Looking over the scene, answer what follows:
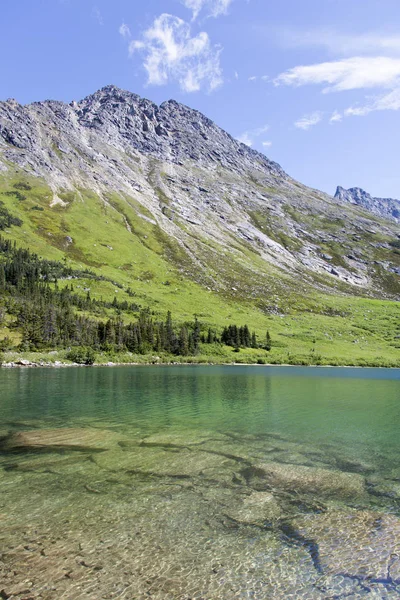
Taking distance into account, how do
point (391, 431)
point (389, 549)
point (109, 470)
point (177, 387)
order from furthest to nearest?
point (177, 387)
point (391, 431)
point (109, 470)
point (389, 549)

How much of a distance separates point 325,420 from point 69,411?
27.6 m

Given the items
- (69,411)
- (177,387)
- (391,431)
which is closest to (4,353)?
(177,387)

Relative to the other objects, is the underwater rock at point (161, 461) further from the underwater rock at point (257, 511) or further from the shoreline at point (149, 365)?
the shoreline at point (149, 365)

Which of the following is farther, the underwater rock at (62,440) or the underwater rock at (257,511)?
the underwater rock at (62,440)

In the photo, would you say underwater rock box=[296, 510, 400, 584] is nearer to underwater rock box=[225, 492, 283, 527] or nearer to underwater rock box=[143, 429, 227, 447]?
underwater rock box=[225, 492, 283, 527]

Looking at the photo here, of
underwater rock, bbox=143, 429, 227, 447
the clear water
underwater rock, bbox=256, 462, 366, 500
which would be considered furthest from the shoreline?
underwater rock, bbox=256, 462, 366, 500

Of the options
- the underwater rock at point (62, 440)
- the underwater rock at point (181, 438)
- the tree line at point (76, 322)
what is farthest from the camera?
the tree line at point (76, 322)

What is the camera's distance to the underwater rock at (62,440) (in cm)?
2681

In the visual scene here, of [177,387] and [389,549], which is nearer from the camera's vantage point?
[389,549]

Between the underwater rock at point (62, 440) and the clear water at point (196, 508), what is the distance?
0.15 m

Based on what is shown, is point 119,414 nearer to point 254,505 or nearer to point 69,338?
point 254,505

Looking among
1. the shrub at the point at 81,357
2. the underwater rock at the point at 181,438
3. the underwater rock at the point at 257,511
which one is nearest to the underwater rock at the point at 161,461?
the underwater rock at the point at 181,438

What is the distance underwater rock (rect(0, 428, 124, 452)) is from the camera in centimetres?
2681

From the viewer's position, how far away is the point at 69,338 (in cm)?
12644
